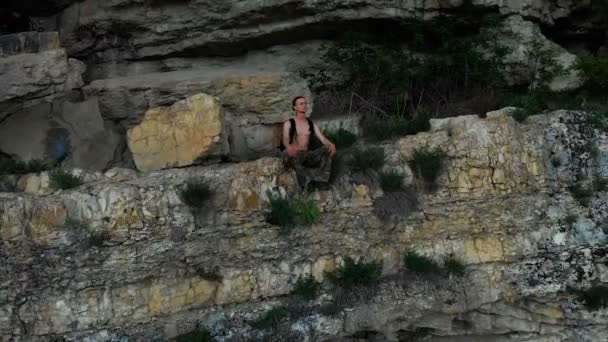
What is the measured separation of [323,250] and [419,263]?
1.17m

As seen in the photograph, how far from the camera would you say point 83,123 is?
870 cm

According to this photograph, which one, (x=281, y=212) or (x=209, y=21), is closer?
(x=281, y=212)

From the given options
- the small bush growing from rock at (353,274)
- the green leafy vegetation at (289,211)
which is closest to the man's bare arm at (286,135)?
the green leafy vegetation at (289,211)

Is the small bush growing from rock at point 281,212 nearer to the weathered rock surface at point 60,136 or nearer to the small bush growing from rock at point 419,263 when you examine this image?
the small bush growing from rock at point 419,263

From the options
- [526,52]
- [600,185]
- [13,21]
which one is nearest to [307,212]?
[600,185]

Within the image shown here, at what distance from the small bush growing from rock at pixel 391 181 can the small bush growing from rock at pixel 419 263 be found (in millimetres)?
907

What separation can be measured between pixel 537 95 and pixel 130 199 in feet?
20.2

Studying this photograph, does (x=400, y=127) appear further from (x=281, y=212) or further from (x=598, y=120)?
(x=598, y=120)

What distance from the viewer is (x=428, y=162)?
293 inches

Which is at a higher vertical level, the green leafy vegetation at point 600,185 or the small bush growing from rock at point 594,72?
the small bush growing from rock at point 594,72

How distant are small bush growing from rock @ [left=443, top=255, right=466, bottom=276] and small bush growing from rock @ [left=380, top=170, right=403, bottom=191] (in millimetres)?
1125

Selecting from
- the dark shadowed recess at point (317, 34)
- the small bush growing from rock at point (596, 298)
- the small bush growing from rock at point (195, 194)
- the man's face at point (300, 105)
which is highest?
the dark shadowed recess at point (317, 34)

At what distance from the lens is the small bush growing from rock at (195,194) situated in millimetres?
6930

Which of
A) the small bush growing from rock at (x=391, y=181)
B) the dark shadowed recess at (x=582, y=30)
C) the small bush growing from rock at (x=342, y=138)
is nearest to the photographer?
the small bush growing from rock at (x=391, y=181)
